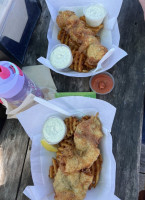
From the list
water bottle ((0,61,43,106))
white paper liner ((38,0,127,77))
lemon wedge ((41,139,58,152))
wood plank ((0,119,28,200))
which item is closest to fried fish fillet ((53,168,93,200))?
lemon wedge ((41,139,58,152))

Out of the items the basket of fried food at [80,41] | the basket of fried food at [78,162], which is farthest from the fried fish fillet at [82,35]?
the basket of fried food at [78,162]

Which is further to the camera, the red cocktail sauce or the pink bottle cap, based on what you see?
the red cocktail sauce

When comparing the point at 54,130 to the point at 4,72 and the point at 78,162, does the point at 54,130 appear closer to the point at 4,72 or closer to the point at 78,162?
the point at 78,162

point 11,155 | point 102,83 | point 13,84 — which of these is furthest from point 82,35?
point 11,155

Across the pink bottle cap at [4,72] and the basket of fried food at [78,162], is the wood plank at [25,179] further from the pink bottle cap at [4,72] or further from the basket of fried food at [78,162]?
A: the pink bottle cap at [4,72]

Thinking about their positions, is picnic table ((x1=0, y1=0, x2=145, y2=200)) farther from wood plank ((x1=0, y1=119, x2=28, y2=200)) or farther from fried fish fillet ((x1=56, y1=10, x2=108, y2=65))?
fried fish fillet ((x1=56, y1=10, x2=108, y2=65))

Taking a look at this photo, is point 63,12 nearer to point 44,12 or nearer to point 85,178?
point 44,12

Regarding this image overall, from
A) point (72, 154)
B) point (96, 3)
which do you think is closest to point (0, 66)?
point (72, 154)
